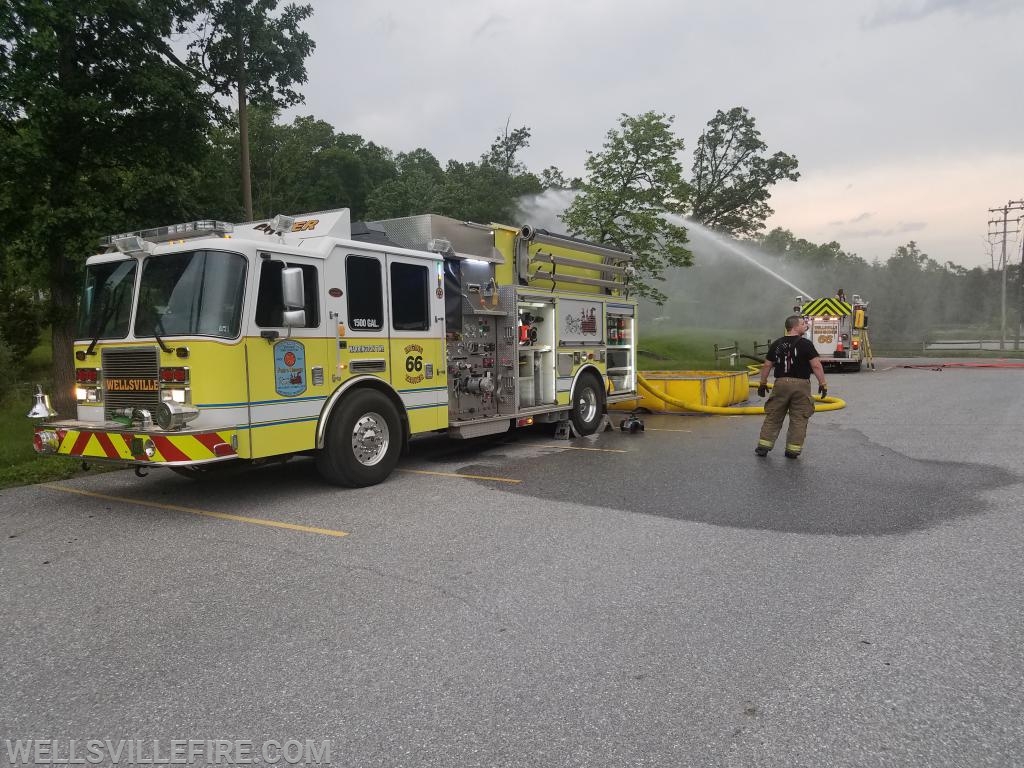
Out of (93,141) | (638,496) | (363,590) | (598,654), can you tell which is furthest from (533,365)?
(93,141)

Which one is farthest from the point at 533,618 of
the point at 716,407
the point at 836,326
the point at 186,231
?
the point at 836,326

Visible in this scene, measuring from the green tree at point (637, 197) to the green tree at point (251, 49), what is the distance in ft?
37.6

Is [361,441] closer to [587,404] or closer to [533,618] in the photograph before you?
[533,618]

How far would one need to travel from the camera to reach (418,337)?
779 cm

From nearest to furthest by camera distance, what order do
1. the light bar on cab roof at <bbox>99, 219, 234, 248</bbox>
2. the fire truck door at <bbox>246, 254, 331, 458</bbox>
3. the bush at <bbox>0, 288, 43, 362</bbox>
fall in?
the fire truck door at <bbox>246, 254, 331, 458</bbox>, the light bar on cab roof at <bbox>99, 219, 234, 248</bbox>, the bush at <bbox>0, 288, 43, 362</bbox>

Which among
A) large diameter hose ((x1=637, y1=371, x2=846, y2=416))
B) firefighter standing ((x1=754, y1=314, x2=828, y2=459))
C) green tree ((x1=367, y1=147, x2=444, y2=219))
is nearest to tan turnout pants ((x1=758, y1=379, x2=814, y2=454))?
firefighter standing ((x1=754, y1=314, x2=828, y2=459))

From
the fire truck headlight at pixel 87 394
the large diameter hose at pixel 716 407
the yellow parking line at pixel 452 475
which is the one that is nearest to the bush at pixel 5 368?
the fire truck headlight at pixel 87 394

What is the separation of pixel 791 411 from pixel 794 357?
0.67 meters

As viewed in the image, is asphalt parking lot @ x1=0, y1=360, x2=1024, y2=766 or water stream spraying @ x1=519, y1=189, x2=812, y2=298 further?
water stream spraying @ x1=519, y1=189, x2=812, y2=298

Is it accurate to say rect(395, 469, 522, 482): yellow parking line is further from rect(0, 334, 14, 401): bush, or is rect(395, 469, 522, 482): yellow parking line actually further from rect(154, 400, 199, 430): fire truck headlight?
rect(0, 334, 14, 401): bush

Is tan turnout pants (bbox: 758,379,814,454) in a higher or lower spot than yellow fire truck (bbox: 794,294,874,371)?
Result: lower

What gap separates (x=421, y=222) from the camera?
827cm

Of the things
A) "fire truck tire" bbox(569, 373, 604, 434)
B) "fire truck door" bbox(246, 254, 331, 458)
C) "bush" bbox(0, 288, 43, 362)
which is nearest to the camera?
"fire truck door" bbox(246, 254, 331, 458)

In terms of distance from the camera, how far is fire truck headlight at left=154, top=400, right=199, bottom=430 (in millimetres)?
5719
